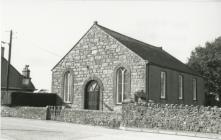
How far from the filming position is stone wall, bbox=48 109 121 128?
2296 cm

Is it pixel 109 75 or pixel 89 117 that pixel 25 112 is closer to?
pixel 89 117

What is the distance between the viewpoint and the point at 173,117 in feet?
67.7

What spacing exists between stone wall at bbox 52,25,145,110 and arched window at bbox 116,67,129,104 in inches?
17.4

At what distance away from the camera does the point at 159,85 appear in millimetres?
29031

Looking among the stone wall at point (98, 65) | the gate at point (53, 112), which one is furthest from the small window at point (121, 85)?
→ the gate at point (53, 112)

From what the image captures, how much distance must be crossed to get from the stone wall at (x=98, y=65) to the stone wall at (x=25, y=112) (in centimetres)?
447

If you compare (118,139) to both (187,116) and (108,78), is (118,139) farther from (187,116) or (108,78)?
(108,78)

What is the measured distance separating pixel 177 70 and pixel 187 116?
12.9 meters

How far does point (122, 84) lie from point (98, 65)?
3.21 metres

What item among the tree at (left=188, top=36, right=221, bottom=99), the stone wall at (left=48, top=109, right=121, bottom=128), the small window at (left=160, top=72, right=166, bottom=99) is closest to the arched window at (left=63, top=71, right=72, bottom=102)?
the stone wall at (left=48, top=109, right=121, bottom=128)

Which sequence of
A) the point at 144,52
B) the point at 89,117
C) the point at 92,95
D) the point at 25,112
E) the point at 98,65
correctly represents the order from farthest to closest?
the point at 144,52
the point at 92,95
the point at 98,65
the point at 25,112
the point at 89,117

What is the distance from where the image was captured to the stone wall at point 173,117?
19.1m

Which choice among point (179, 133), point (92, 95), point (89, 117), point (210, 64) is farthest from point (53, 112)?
point (210, 64)

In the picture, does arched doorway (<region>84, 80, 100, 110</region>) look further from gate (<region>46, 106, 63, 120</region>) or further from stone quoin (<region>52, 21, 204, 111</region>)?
gate (<region>46, 106, 63, 120</region>)
